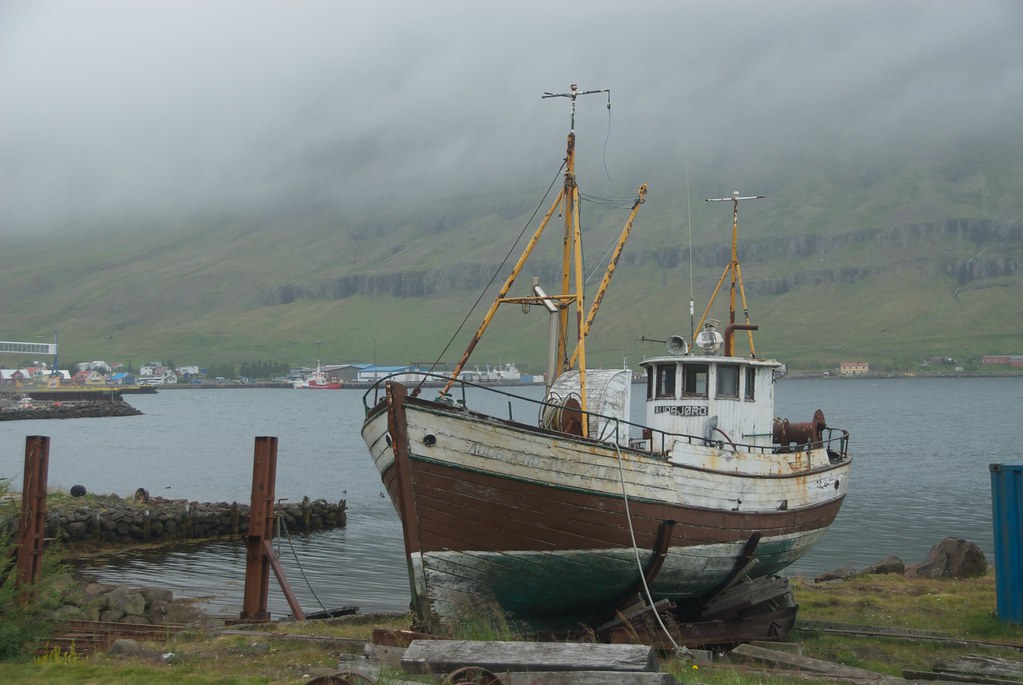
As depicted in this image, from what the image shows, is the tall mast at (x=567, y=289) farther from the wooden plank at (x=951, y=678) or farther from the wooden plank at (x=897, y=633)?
the wooden plank at (x=951, y=678)

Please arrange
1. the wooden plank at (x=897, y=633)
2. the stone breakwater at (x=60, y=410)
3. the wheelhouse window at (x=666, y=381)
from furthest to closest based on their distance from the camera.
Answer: the stone breakwater at (x=60, y=410), the wheelhouse window at (x=666, y=381), the wooden plank at (x=897, y=633)

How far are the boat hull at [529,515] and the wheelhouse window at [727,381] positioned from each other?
3692mm

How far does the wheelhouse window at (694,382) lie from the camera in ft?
80.9

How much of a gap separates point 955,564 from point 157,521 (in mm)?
29433

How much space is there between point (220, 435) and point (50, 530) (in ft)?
315

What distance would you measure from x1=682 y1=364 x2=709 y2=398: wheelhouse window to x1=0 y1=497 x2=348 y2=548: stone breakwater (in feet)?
62.9

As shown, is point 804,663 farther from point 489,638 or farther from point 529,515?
point 529,515

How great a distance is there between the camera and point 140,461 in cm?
9681

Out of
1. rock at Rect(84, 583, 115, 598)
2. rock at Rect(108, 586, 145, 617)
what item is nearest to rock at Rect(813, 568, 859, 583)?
rock at Rect(108, 586, 145, 617)

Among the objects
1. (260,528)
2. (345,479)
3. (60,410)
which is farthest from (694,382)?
(60,410)

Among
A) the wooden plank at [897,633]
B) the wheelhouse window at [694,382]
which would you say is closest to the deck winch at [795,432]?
the wheelhouse window at [694,382]

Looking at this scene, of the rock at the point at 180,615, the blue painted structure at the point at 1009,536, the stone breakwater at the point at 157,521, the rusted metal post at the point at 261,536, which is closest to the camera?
the blue painted structure at the point at 1009,536

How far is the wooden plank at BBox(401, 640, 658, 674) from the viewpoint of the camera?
12219mm

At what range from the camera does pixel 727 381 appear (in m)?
24.8
